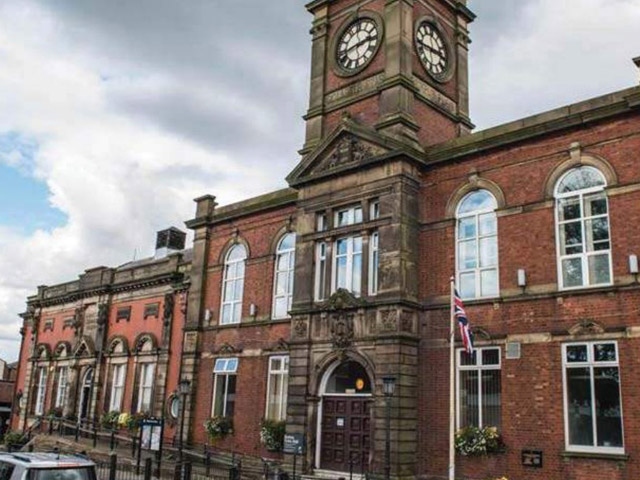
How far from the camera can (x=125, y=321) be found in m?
33.3

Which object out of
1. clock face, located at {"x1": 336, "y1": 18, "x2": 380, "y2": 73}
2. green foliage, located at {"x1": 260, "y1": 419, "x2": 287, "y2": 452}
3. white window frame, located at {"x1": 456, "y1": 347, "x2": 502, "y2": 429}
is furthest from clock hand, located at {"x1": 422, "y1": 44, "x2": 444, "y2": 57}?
green foliage, located at {"x1": 260, "y1": 419, "x2": 287, "y2": 452}

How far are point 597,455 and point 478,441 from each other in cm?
286

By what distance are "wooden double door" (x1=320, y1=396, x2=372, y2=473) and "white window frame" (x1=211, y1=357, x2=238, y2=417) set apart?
216 inches

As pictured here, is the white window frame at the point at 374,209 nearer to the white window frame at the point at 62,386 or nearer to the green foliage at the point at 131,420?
the green foliage at the point at 131,420

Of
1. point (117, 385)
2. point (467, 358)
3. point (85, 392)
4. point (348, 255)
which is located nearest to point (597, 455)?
point (467, 358)

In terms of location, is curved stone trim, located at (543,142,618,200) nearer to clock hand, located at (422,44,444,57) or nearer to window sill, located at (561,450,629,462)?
window sill, located at (561,450,629,462)

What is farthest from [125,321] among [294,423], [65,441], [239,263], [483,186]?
[483,186]

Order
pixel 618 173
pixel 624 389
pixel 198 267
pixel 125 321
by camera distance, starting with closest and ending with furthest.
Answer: pixel 624 389
pixel 618 173
pixel 198 267
pixel 125 321

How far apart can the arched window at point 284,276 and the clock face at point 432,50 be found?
7.54m

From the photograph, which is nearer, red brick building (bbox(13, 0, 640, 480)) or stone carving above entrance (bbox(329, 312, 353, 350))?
red brick building (bbox(13, 0, 640, 480))

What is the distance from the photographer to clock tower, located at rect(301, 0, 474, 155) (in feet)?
71.2

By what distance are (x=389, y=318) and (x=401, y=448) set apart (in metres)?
3.44

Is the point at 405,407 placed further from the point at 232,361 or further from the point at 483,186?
the point at 232,361

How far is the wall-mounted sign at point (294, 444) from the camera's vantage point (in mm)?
19922
